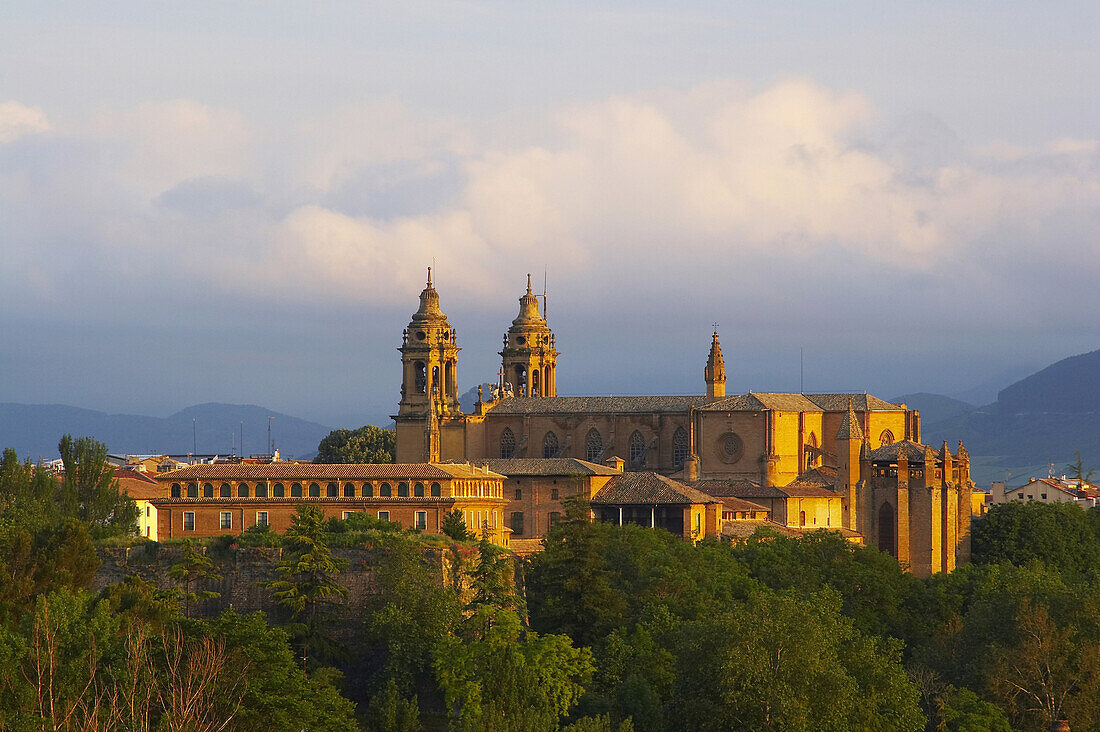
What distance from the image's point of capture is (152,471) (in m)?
156

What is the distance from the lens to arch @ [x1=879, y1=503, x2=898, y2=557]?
11174cm

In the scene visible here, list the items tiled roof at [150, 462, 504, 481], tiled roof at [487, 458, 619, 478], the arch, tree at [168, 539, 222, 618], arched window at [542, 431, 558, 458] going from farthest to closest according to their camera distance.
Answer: arched window at [542, 431, 558, 458], the arch, tiled roof at [487, 458, 619, 478], tiled roof at [150, 462, 504, 481], tree at [168, 539, 222, 618]

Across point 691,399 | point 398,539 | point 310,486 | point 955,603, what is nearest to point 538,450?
point 691,399

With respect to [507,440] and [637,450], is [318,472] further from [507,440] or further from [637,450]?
[637,450]

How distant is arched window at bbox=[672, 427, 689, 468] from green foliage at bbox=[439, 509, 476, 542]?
33.3m

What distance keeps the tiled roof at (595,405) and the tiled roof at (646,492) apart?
46.5 ft

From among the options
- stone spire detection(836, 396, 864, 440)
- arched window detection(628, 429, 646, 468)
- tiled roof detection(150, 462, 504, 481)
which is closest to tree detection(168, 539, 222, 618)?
tiled roof detection(150, 462, 504, 481)

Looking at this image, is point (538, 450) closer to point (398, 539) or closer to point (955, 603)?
point (955, 603)

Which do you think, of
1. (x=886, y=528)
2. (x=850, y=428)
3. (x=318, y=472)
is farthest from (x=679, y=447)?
(x=318, y=472)

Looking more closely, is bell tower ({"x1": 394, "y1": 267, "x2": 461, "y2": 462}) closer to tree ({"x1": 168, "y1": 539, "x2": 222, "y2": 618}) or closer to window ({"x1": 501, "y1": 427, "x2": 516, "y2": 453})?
window ({"x1": 501, "y1": 427, "x2": 516, "y2": 453})

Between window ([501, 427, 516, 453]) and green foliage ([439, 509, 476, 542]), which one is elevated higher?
window ([501, 427, 516, 453])

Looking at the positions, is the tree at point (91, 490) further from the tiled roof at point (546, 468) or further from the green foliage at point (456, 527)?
the tiled roof at point (546, 468)

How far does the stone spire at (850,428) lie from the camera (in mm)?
113750

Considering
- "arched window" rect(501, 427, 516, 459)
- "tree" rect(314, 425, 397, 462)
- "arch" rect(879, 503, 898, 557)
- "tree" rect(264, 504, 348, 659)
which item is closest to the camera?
"tree" rect(264, 504, 348, 659)
